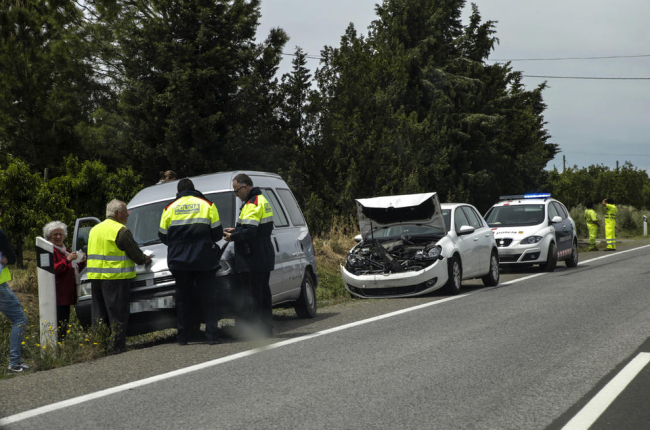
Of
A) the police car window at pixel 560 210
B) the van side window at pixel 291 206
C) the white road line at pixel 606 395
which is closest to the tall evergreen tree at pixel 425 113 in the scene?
the police car window at pixel 560 210

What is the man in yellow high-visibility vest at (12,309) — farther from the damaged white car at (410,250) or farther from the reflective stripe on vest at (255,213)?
the damaged white car at (410,250)

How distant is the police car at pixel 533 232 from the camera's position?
57.6ft

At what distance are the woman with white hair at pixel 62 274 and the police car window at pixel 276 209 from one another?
8.39 ft

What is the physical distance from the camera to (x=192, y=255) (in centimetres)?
806

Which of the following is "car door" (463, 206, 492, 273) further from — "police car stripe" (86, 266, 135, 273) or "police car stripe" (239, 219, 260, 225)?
"police car stripe" (86, 266, 135, 273)

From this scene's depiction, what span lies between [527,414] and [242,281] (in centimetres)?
418

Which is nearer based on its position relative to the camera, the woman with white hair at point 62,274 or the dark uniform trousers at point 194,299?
the dark uniform trousers at point 194,299

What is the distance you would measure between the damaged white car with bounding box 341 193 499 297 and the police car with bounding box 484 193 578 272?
355cm

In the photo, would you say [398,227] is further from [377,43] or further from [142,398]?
[377,43]

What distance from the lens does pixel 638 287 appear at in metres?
13.4

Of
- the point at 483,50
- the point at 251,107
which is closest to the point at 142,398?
the point at 251,107

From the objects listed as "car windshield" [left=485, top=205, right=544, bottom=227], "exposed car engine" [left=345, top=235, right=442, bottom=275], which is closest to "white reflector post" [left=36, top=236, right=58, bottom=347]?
"exposed car engine" [left=345, top=235, right=442, bottom=275]

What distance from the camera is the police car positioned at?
57.6 ft

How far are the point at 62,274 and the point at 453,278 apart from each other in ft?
22.1
